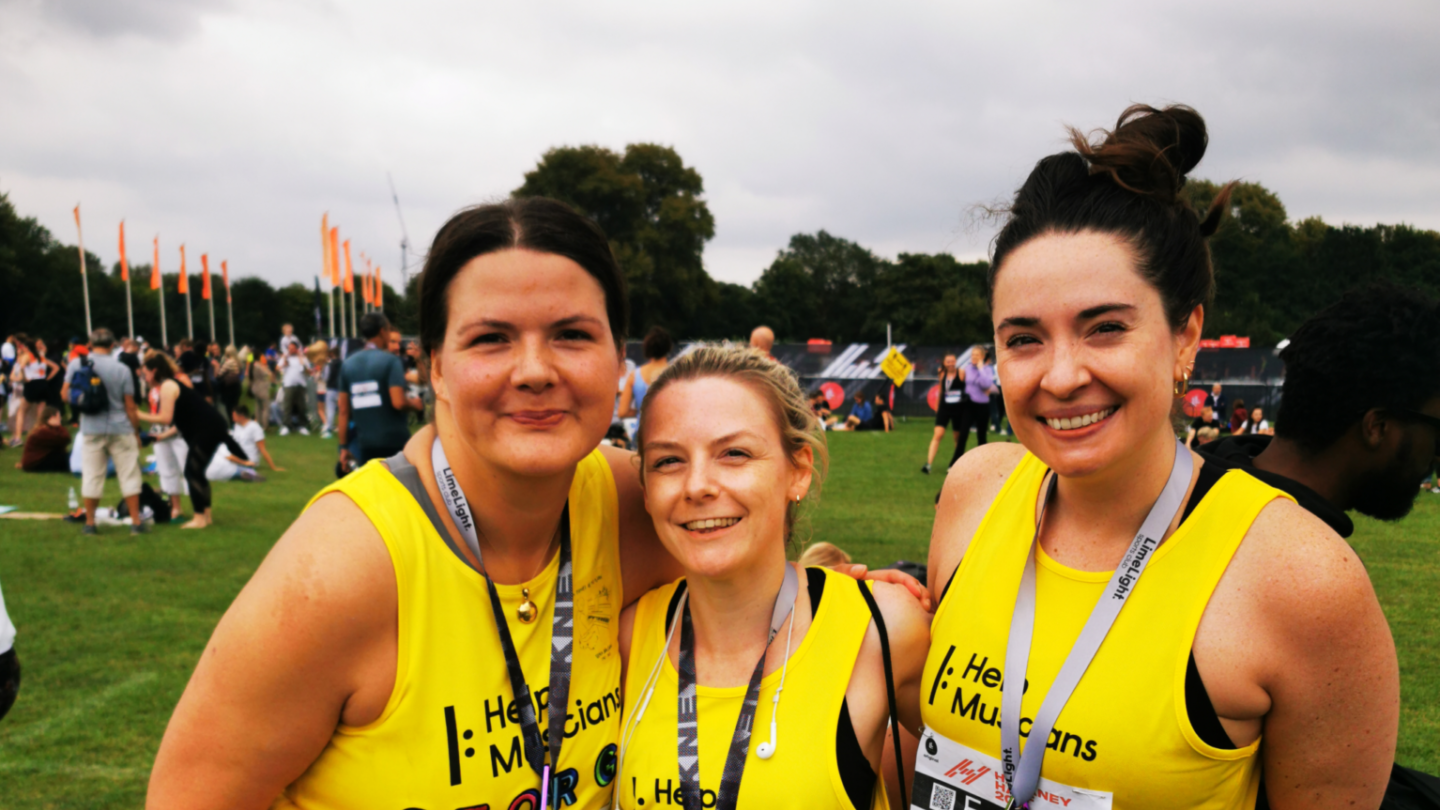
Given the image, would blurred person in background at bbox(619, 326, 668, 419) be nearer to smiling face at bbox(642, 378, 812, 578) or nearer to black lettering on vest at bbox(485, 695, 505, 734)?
smiling face at bbox(642, 378, 812, 578)

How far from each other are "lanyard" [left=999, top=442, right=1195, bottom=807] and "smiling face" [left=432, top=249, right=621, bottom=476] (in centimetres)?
106

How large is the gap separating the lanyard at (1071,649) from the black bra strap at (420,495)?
1216 mm

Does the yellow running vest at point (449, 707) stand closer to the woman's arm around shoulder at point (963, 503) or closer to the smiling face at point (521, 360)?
the smiling face at point (521, 360)

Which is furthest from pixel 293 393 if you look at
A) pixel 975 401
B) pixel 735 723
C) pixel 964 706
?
pixel 964 706

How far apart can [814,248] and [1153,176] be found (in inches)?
3453

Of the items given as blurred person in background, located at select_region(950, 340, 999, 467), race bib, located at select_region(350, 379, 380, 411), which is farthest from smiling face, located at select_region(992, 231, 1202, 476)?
blurred person in background, located at select_region(950, 340, 999, 467)

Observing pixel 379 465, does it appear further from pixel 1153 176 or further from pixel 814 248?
pixel 814 248

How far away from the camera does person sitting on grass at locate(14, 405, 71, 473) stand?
1407 cm

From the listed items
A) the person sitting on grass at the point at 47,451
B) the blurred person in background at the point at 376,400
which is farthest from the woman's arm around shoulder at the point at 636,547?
the person sitting on grass at the point at 47,451

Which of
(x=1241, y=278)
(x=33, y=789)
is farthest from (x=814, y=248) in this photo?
(x=33, y=789)

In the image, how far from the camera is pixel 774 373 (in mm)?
2303

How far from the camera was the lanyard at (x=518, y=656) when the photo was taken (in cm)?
193

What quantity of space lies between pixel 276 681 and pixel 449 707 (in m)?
0.34

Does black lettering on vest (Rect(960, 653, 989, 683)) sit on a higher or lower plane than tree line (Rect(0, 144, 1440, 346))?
lower
